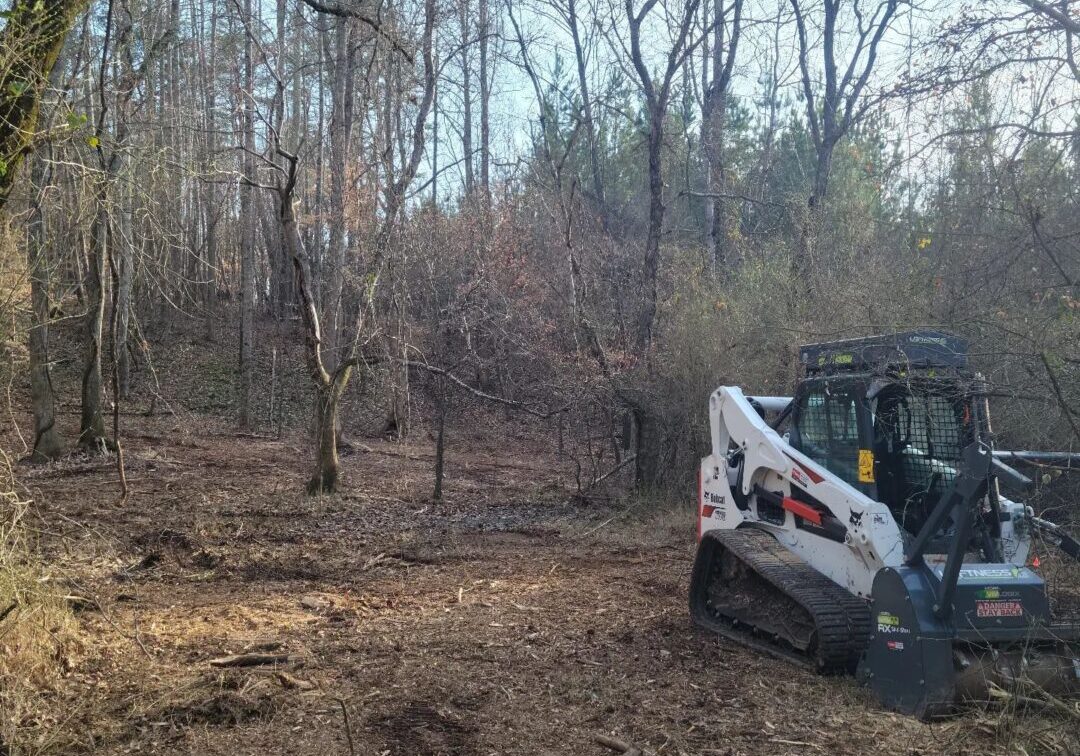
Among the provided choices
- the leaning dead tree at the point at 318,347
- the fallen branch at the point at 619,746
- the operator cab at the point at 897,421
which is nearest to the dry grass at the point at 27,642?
the fallen branch at the point at 619,746

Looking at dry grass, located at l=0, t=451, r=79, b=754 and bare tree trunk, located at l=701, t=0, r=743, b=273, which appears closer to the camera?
dry grass, located at l=0, t=451, r=79, b=754

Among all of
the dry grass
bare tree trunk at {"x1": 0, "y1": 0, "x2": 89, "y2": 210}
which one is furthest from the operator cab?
bare tree trunk at {"x1": 0, "y1": 0, "x2": 89, "y2": 210}

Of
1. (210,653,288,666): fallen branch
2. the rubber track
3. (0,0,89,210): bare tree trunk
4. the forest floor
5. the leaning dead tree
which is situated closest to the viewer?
the forest floor

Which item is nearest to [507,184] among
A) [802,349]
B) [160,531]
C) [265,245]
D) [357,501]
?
[265,245]

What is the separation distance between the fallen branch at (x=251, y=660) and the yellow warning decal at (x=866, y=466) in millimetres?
4423

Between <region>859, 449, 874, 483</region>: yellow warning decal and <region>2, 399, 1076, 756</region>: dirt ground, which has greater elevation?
<region>859, 449, 874, 483</region>: yellow warning decal

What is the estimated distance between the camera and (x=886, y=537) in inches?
245

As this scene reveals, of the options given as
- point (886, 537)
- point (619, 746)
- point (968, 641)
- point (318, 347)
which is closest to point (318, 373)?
point (318, 347)

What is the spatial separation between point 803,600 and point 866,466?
3.66 ft

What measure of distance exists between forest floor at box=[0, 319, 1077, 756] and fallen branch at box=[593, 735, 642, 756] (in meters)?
0.06

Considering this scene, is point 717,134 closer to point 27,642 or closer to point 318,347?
point 318,347

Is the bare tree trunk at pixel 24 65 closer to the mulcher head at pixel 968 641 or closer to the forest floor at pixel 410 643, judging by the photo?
the forest floor at pixel 410 643

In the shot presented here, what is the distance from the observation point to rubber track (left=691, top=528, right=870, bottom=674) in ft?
20.3

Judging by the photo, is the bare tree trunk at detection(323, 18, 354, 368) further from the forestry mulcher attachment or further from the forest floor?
the forestry mulcher attachment
